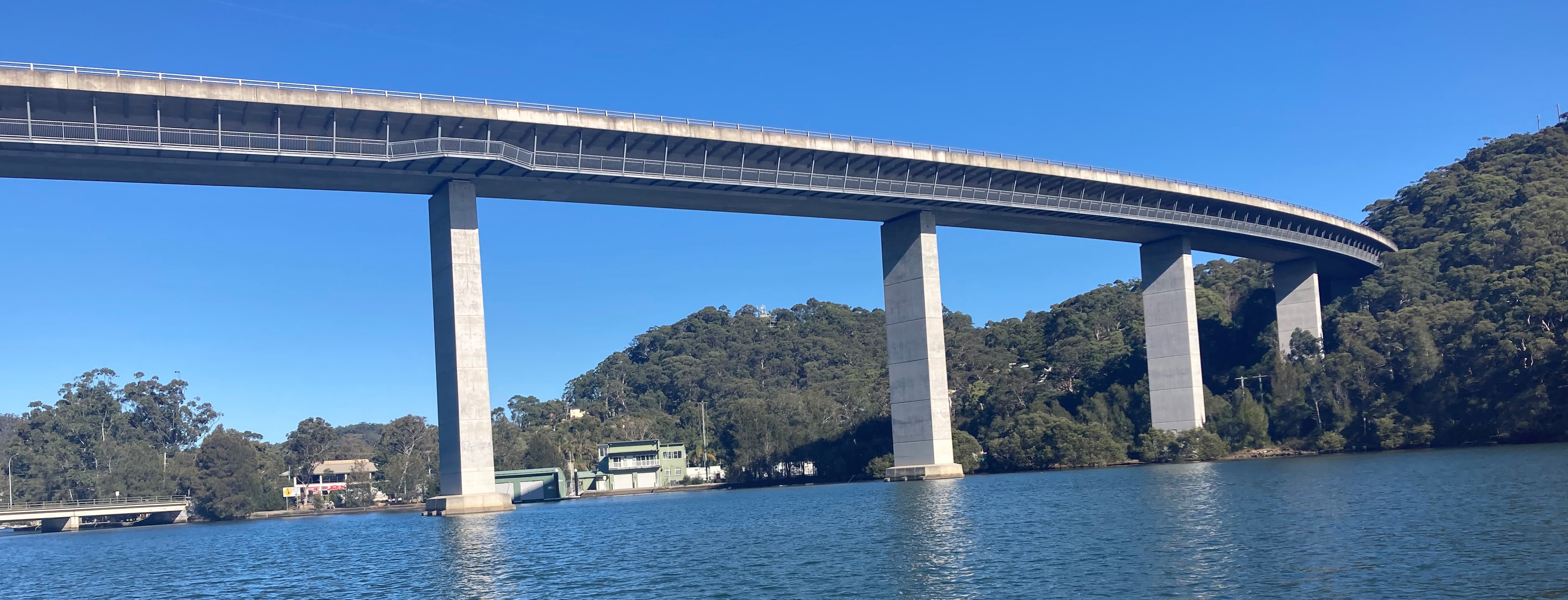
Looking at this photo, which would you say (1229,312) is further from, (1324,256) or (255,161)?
(255,161)

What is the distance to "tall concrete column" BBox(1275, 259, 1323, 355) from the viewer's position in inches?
3888

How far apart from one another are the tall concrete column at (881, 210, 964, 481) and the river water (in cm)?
1135

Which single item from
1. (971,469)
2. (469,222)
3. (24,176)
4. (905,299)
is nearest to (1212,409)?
(971,469)

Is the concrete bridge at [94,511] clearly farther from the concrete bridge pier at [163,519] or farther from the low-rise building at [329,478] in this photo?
the low-rise building at [329,478]

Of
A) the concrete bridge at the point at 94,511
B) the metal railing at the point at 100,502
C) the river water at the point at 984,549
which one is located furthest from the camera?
the metal railing at the point at 100,502

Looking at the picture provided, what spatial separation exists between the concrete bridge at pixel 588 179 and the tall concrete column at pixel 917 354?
0.14 m

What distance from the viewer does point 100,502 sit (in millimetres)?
111812

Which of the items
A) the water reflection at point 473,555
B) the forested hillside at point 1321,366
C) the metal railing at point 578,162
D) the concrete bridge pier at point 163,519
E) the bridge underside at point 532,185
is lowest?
the concrete bridge pier at point 163,519

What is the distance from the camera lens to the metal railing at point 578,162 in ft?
165

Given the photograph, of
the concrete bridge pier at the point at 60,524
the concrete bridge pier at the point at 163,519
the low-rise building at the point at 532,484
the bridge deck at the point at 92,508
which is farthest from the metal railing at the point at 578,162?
the concrete bridge pier at the point at 163,519

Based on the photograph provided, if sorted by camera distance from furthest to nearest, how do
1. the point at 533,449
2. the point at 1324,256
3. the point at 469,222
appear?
the point at 533,449, the point at 1324,256, the point at 469,222

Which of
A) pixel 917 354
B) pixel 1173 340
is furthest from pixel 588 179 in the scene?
pixel 1173 340

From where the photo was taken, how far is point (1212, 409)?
9069 cm

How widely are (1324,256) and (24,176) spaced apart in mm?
91906
